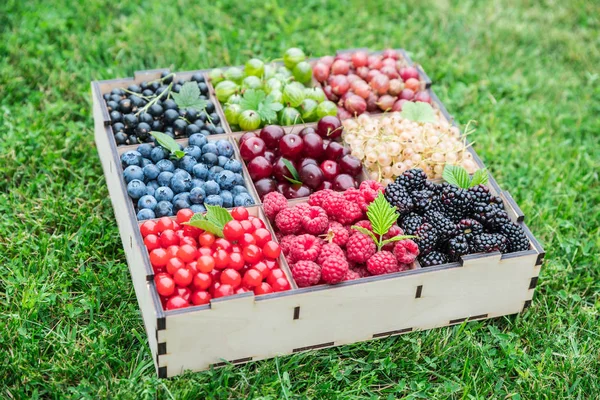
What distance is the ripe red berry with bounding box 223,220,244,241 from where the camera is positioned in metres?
2.79

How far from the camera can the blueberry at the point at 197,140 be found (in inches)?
129

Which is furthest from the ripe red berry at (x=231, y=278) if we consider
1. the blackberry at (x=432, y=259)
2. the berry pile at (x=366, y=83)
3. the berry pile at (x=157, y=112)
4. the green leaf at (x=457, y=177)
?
the berry pile at (x=366, y=83)

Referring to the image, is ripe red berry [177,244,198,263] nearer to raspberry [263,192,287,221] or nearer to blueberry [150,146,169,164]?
raspberry [263,192,287,221]

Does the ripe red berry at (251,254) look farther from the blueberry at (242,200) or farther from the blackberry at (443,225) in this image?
the blackberry at (443,225)

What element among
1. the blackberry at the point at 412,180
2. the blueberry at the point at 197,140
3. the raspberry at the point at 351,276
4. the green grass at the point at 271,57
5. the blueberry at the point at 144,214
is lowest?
the green grass at the point at 271,57

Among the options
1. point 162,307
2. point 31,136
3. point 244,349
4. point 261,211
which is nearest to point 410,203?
point 261,211

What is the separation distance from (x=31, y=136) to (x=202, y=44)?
1.32m

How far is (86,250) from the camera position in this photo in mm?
3264

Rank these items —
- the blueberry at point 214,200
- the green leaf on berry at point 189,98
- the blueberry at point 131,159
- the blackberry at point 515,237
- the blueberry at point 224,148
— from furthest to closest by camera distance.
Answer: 1. the green leaf on berry at point 189,98
2. the blueberry at point 224,148
3. the blueberry at point 131,159
4. the blueberry at point 214,200
5. the blackberry at point 515,237

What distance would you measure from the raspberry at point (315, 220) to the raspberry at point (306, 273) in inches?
7.7

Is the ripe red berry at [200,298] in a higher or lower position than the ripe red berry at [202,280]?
lower

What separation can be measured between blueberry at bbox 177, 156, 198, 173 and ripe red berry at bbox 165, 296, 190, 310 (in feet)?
2.43

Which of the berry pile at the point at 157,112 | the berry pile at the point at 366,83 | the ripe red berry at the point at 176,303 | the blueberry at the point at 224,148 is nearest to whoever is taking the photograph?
the ripe red berry at the point at 176,303

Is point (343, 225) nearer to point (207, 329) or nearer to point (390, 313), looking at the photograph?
point (390, 313)
